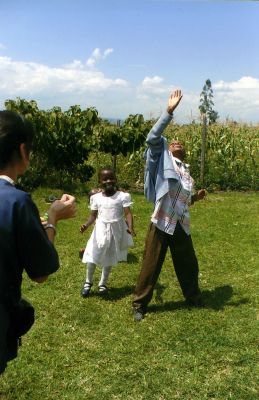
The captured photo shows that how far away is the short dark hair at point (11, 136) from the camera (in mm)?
1819

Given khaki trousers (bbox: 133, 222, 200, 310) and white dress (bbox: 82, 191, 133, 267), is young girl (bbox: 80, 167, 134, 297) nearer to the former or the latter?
white dress (bbox: 82, 191, 133, 267)

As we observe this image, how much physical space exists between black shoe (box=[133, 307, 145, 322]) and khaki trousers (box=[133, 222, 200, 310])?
0.11 feet

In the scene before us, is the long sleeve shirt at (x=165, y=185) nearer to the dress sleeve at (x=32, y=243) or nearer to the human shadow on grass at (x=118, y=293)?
the human shadow on grass at (x=118, y=293)

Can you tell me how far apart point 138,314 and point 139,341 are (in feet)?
1.58

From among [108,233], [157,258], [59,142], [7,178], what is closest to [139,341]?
[157,258]

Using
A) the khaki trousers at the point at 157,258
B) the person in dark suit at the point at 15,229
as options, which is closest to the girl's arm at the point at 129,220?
the khaki trousers at the point at 157,258

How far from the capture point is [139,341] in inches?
162

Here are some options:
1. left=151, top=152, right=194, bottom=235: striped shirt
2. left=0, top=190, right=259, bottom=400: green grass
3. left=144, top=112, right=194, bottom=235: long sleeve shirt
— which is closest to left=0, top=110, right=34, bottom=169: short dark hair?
left=0, top=190, right=259, bottom=400: green grass

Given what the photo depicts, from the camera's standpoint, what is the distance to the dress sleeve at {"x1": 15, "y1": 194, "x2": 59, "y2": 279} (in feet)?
5.91

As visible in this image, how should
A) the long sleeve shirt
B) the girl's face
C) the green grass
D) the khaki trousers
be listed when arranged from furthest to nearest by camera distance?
the girl's face
the khaki trousers
the long sleeve shirt
the green grass

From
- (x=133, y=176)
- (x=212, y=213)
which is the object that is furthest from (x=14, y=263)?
(x=133, y=176)

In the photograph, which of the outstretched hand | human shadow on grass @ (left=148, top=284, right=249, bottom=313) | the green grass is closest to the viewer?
the green grass

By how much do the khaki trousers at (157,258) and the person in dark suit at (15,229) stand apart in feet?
8.56

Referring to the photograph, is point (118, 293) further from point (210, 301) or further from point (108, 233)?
point (210, 301)
